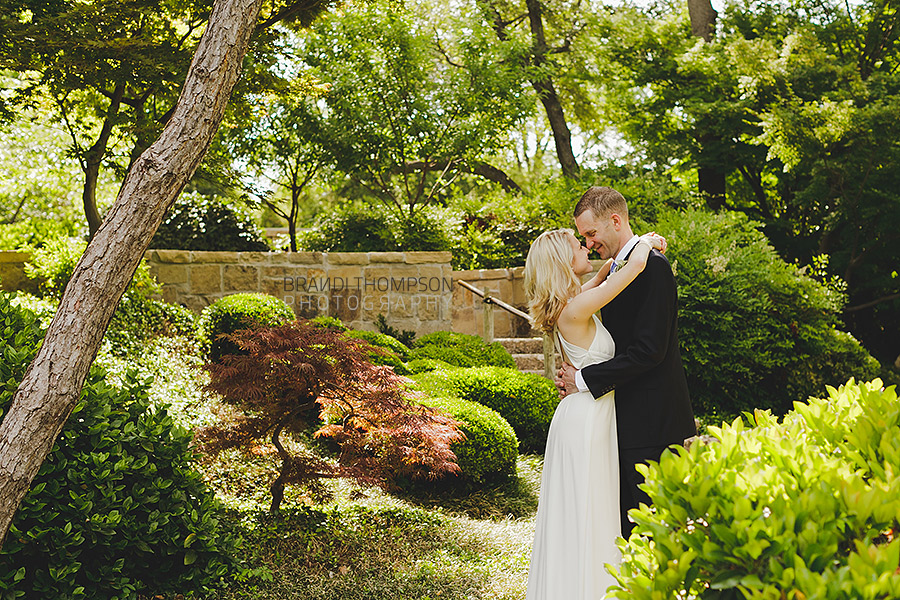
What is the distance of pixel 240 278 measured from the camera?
8648mm

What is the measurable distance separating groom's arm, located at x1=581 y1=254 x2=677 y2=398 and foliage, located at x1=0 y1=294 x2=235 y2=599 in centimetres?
191

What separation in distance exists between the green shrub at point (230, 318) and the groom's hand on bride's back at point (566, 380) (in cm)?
463

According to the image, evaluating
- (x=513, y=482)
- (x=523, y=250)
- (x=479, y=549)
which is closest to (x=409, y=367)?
(x=513, y=482)

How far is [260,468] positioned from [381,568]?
161 centimetres

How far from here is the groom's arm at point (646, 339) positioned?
276 cm

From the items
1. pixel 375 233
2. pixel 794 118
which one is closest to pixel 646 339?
pixel 375 233

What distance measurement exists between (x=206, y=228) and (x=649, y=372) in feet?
25.4

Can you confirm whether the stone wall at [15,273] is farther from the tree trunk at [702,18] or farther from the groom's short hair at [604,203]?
the tree trunk at [702,18]

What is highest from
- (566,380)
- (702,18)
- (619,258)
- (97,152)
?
(702,18)

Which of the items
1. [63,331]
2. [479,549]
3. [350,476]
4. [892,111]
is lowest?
[479,549]

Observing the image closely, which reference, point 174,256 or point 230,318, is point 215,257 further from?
point 230,318

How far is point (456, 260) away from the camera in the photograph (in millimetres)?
10570

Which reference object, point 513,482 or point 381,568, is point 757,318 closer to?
point 513,482

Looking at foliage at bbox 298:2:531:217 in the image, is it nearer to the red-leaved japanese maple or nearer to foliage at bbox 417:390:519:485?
foliage at bbox 417:390:519:485
